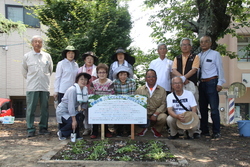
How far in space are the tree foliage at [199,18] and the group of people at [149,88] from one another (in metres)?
1.52

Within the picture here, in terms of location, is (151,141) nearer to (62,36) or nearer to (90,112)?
(90,112)

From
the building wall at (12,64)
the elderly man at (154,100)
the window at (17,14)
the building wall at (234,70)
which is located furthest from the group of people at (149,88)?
the building wall at (234,70)

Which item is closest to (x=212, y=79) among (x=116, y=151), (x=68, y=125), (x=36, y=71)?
(x=116, y=151)

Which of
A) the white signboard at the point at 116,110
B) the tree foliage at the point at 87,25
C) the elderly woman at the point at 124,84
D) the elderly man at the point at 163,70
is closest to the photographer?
the white signboard at the point at 116,110

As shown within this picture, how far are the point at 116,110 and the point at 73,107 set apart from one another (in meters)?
0.89

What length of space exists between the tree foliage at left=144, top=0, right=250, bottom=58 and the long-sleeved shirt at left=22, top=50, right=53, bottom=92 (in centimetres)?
397

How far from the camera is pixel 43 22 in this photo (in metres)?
8.77

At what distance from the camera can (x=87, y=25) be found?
845 cm

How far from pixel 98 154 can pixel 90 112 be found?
4.37 feet

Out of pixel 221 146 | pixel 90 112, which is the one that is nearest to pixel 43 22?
pixel 90 112

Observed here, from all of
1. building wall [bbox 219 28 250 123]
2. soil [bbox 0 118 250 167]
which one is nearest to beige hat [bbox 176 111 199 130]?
soil [bbox 0 118 250 167]

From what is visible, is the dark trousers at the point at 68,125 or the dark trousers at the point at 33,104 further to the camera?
the dark trousers at the point at 33,104

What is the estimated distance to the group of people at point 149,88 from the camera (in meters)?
5.26

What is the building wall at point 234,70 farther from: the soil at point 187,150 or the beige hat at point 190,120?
the beige hat at point 190,120
